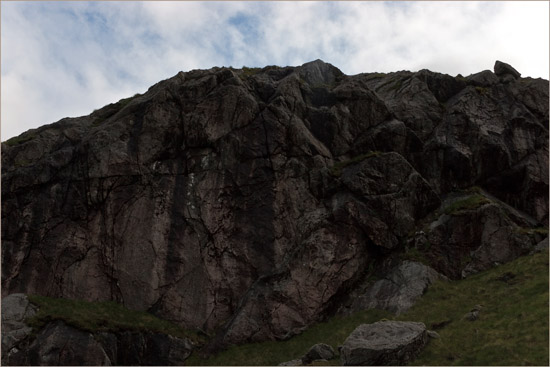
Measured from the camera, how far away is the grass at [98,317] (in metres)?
45.2

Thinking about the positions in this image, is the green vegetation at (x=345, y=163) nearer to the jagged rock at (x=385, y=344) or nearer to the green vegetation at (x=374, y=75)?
the jagged rock at (x=385, y=344)

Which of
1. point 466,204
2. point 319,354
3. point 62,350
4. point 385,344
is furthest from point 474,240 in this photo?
point 62,350

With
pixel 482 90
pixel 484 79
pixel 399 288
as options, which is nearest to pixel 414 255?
pixel 399 288

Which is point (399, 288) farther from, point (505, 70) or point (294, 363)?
point (505, 70)

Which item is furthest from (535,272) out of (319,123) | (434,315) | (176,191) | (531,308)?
(176,191)

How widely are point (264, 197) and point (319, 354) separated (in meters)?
21.8

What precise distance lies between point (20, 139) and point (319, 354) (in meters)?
53.3

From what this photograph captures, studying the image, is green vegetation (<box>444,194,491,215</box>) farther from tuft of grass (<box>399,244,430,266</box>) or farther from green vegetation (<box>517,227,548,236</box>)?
tuft of grass (<box>399,244,430,266</box>)

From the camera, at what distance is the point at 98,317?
153ft

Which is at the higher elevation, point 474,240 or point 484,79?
point 484,79

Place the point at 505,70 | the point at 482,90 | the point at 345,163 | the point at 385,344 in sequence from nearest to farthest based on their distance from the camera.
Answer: the point at 385,344 < the point at 345,163 < the point at 482,90 < the point at 505,70

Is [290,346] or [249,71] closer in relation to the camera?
[290,346]

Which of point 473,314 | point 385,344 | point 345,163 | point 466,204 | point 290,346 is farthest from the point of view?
point 345,163

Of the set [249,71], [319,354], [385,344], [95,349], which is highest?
[249,71]
